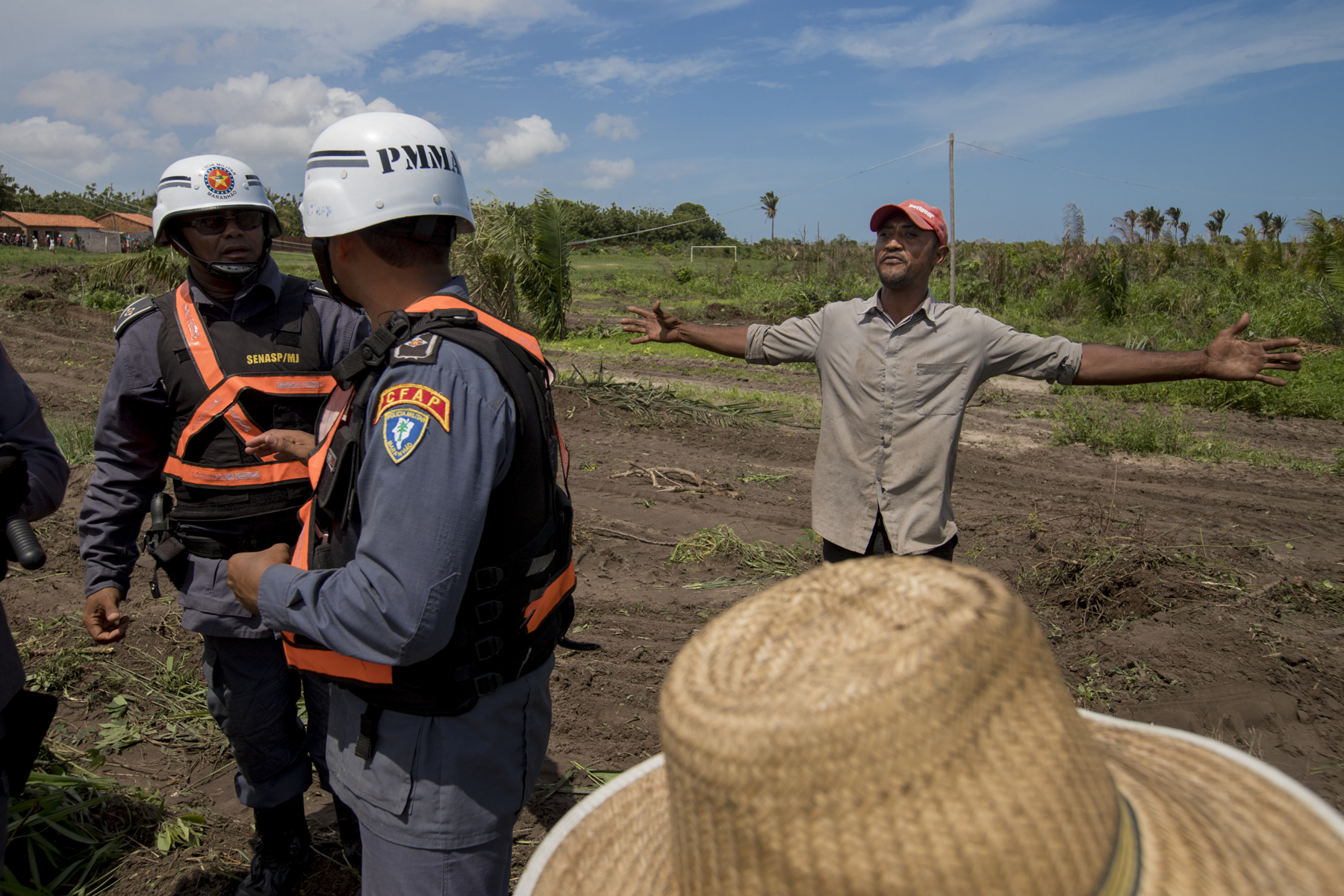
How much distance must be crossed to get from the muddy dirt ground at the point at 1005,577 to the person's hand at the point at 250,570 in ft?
5.67

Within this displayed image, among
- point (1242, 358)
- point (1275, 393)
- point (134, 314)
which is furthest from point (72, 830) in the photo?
point (1275, 393)

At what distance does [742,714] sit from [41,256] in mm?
52908

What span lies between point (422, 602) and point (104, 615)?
1.87 meters

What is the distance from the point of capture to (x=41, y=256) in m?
41.4

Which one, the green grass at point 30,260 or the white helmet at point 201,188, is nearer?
the white helmet at point 201,188

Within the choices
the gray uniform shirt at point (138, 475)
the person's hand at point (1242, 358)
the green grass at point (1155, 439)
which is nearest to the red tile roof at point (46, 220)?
the green grass at point (1155, 439)

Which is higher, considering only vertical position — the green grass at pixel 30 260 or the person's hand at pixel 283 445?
the green grass at pixel 30 260

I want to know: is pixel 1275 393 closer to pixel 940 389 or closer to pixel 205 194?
pixel 940 389

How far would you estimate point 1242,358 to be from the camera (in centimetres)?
299

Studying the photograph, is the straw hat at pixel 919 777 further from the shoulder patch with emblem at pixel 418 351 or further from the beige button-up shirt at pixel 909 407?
the beige button-up shirt at pixel 909 407

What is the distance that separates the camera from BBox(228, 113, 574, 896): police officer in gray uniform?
165cm

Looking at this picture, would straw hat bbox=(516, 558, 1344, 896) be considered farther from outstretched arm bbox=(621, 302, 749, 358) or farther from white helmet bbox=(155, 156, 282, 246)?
outstretched arm bbox=(621, 302, 749, 358)

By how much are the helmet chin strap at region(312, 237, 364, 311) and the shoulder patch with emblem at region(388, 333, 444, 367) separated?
15.2 inches

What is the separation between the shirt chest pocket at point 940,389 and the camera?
340cm
